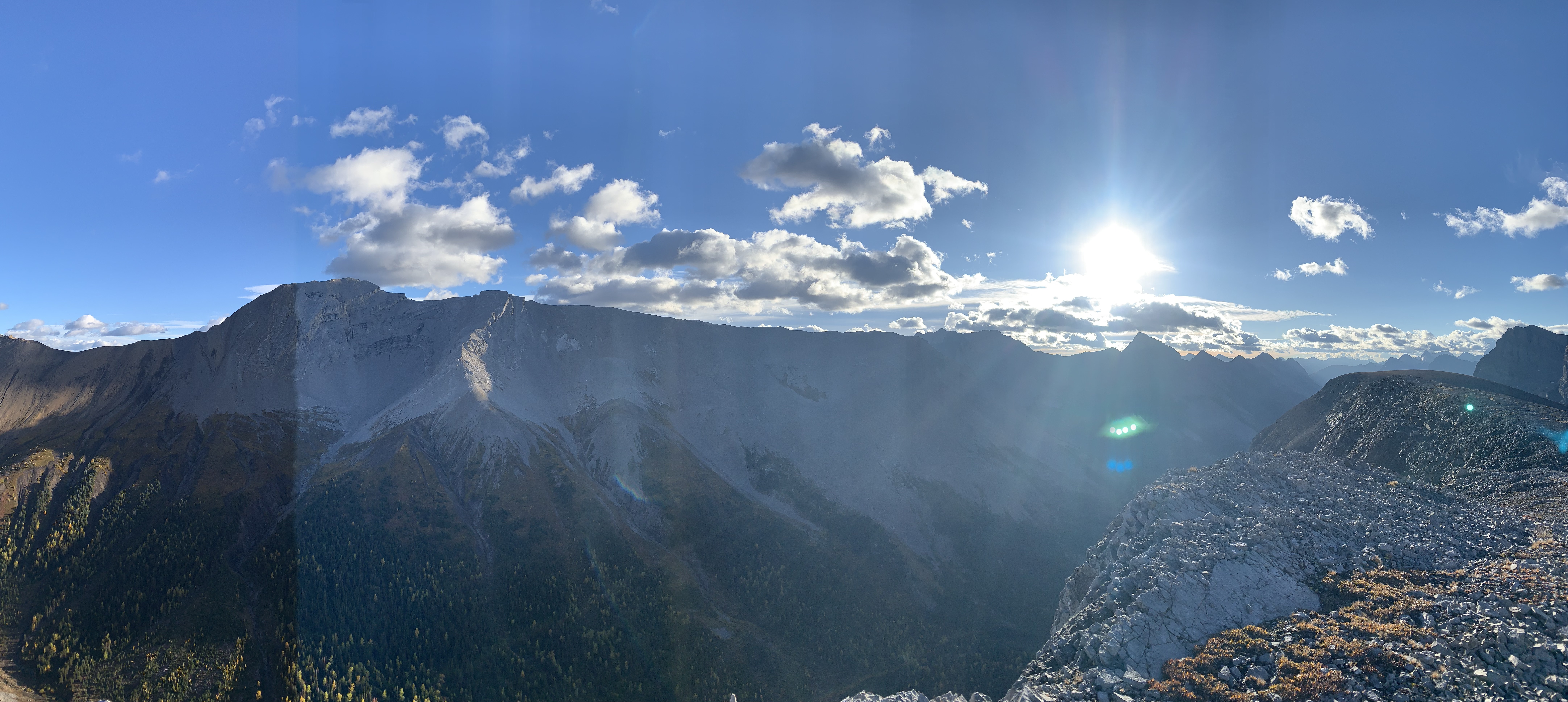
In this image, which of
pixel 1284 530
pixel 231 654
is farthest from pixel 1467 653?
pixel 231 654

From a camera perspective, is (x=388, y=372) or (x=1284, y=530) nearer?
(x=1284, y=530)

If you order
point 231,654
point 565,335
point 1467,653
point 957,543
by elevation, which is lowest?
point 957,543

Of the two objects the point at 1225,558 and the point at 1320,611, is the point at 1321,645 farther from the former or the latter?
the point at 1225,558

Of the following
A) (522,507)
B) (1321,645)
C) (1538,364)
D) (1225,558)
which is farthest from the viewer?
(1538,364)

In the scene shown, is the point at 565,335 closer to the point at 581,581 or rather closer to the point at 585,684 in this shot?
the point at 581,581

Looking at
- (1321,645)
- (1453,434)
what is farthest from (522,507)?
(1453,434)

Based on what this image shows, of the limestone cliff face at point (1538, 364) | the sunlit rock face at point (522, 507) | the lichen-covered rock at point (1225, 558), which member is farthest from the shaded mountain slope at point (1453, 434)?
the limestone cliff face at point (1538, 364)
